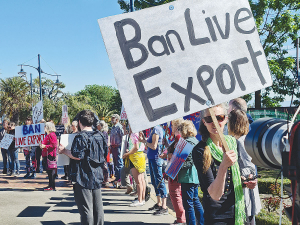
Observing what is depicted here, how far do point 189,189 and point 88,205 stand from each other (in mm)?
1345

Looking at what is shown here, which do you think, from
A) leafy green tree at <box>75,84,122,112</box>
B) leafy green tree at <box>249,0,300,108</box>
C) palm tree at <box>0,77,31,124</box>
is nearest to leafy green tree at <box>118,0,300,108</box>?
leafy green tree at <box>249,0,300,108</box>

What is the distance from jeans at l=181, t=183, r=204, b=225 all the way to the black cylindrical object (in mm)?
2182

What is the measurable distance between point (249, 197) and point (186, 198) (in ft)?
4.35

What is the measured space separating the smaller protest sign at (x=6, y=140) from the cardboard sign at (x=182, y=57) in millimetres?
9722

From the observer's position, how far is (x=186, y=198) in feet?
13.6

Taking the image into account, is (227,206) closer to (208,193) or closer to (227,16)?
(208,193)

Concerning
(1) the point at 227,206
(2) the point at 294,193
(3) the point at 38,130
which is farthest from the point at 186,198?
(3) the point at 38,130

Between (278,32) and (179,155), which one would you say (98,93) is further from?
(179,155)

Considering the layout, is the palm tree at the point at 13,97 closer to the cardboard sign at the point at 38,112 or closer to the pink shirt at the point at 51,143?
the cardboard sign at the point at 38,112

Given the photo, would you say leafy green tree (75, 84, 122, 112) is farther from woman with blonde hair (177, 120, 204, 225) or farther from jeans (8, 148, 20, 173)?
woman with blonde hair (177, 120, 204, 225)

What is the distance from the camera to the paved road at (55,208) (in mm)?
5602

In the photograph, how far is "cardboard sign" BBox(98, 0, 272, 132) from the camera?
229 cm

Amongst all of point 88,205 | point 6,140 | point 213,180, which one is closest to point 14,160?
point 6,140

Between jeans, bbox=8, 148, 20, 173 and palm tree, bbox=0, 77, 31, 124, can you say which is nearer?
jeans, bbox=8, 148, 20, 173
